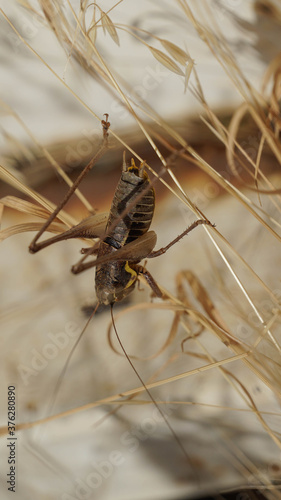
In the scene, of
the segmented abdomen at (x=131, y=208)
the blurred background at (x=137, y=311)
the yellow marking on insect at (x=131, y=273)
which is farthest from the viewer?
the blurred background at (x=137, y=311)

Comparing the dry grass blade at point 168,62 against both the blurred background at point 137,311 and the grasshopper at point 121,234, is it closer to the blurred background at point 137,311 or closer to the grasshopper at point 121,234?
the grasshopper at point 121,234

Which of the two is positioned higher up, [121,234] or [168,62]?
[168,62]

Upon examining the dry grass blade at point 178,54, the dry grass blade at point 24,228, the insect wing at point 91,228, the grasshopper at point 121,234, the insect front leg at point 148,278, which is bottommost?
the insect front leg at point 148,278

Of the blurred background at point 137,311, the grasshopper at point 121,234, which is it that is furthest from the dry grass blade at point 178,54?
the blurred background at point 137,311

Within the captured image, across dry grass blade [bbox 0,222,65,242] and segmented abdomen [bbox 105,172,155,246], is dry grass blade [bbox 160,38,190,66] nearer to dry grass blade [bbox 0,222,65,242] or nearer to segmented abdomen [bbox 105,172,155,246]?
segmented abdomen [bbox 105,172,155,246]

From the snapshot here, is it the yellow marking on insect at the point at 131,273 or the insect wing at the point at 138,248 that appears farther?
the yellow marking on insect at the point at 131,273

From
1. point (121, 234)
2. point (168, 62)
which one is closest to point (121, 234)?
point (121, 234)

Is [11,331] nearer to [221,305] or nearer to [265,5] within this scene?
[221,305]

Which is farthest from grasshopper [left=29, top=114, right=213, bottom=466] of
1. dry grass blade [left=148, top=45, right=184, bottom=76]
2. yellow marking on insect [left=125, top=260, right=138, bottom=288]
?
dry grass blade [left=148, top=45, right=184, bottom=76]

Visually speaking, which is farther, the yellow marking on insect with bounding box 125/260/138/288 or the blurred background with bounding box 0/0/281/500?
the blurred background with bounding box 0/0/281/500

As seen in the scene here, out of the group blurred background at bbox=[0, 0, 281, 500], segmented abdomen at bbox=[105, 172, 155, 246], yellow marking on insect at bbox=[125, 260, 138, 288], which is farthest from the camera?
blurred background at bbox=[0, 0, 281, 500]

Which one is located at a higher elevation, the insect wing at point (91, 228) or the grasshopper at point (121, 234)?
the insect wing at point (91, 228)

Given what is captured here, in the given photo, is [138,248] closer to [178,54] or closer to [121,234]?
[121,234]
